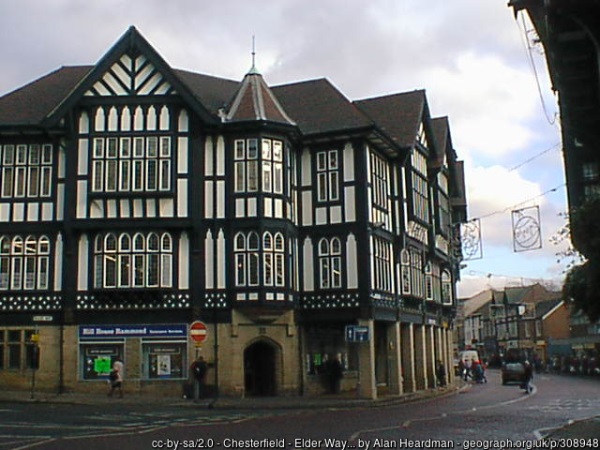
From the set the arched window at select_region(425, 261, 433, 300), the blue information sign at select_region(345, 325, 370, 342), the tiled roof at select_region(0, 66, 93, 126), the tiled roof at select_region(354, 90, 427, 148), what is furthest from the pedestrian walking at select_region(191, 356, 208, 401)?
the arched window at select_region(425, 261, 433, 300)

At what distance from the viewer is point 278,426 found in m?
21.9

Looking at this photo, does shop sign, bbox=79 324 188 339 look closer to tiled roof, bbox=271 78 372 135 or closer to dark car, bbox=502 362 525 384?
tiled roof, bbox=271 78 372 135

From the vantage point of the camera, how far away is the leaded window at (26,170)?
119 feet

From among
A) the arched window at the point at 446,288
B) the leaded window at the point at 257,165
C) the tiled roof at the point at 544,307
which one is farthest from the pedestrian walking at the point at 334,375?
the tiled roof at the point at 544,307

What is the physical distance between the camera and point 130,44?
35781 millimetres

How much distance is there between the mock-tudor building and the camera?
115ft

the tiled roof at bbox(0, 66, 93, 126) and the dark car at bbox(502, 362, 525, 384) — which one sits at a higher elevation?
the tiled roof at bbox(0, 66, 93, 126)

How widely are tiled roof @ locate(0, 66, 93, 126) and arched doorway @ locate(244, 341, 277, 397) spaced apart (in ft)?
44.4

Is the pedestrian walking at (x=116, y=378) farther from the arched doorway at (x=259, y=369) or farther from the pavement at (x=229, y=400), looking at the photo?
the arched doorway at (x=259, y=369)

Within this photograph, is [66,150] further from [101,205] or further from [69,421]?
[69,421]

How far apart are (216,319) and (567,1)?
868 inches

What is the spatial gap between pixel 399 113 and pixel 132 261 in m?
16.8

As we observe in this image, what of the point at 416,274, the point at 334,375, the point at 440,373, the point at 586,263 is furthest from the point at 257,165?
the point at 586,263

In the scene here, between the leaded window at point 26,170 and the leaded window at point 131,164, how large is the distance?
2.35 m
